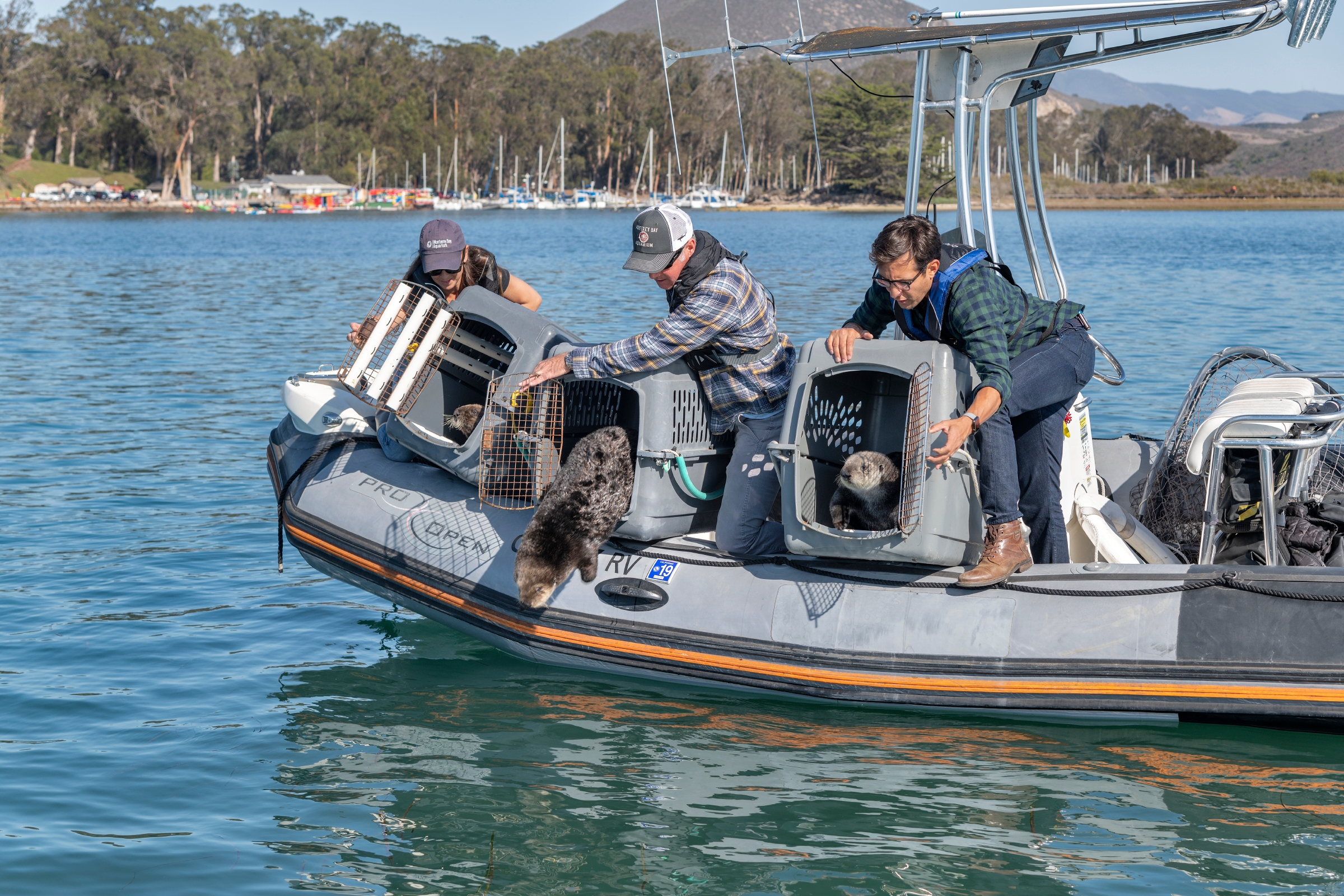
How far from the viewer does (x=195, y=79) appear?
105500mm

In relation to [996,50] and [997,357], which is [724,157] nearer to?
[996,50]

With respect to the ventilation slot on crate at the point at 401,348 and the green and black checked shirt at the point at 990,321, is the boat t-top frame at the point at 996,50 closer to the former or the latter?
the green and black checked shirt at the point at 990,321

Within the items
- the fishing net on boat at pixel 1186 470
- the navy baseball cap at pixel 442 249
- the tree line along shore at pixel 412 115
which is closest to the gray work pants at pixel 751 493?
the navy baseball cap at pixel 442 249

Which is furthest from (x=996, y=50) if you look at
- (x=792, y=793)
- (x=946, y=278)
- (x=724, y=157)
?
(x=724, y=157)

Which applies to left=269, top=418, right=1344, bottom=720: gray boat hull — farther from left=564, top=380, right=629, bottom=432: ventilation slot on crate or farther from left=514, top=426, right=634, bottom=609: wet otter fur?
left=564, top=380, right=629, bottom=432: ventilation slot on crate

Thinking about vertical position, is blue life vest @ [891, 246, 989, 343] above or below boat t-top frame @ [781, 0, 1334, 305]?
below

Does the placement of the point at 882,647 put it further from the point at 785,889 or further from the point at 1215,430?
the point at 1215,430

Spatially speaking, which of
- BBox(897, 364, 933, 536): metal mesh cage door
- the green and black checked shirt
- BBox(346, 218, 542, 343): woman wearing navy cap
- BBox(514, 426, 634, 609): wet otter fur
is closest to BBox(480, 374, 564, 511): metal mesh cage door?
BBox(514, 426, 634, 609): wet otter fur

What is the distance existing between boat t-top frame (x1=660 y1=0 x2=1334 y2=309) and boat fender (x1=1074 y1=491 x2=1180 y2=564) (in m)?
1.21

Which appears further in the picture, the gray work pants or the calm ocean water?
the gray work pants

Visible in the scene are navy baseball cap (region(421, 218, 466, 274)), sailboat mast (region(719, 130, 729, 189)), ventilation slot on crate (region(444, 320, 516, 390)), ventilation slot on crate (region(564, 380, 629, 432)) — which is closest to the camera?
navy baseball cap (region(421, 218, 466, 274))

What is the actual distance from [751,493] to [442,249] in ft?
6.66

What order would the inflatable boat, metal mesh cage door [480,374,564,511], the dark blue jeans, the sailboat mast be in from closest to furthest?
1. the inflatable boat
2. the dark blue jeans
3. metal mesh cage door [480,374,564,511]
4. the sailboat mast

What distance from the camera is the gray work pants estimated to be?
5.66m
